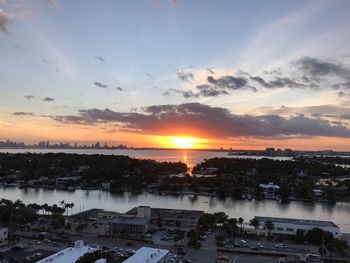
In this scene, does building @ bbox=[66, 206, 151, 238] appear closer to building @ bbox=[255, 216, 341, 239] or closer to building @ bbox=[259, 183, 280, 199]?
building @ bbox=[255, 216, 341, 239]

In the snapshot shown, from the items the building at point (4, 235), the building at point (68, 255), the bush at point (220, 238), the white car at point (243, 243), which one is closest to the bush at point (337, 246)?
the white car at point (243, 243)

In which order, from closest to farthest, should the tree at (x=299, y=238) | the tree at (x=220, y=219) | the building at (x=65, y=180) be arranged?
the tree at (x=299, y=238), the tree at (x=220, y=219), the building at (x=65, y=180)

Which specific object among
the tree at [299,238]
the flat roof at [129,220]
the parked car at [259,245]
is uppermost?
the flat roof at [129,220]

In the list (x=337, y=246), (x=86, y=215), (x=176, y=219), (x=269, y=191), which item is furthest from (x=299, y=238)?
(x=269, y=191)

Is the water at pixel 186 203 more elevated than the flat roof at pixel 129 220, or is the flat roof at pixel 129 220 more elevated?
the flat roof at pixel 129 220

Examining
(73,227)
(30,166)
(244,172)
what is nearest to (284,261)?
(73,227)

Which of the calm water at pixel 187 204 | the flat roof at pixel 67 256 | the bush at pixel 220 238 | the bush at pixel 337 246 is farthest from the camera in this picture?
the calm water at pixel 187 204

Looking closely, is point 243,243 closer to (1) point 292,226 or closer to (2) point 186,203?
(1) point 292,226

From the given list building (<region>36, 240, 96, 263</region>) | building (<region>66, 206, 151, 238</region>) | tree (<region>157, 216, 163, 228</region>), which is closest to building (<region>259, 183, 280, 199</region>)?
tree (<region>157, 216, 163, 228</region>)

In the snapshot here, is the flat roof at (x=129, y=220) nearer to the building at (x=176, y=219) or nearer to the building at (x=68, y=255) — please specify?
the building at (x=176, y=219)
